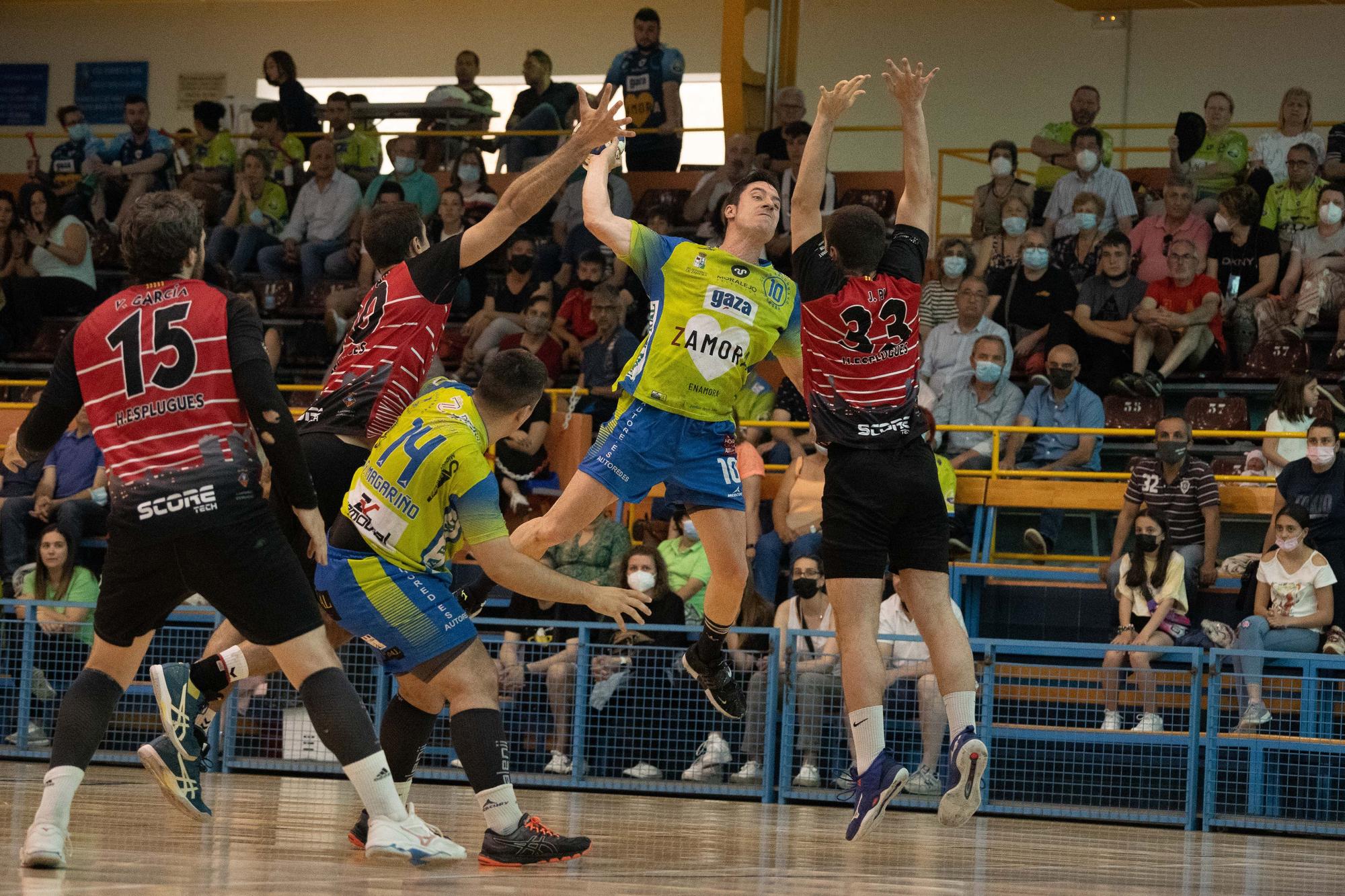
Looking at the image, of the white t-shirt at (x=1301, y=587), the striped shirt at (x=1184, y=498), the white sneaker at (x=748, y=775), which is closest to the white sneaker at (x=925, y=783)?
the white sneaker at (x=748, y=775)

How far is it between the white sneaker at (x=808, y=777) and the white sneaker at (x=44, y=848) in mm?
5134

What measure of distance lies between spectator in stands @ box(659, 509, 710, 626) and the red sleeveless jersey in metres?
5.55

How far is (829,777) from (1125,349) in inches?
180

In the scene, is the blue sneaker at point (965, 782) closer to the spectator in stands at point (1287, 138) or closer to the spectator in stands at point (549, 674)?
the spectator in stands at point (549, 674)

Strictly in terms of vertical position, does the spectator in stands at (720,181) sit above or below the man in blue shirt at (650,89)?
below

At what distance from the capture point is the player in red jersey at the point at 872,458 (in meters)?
6.00

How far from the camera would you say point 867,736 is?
19.8ft

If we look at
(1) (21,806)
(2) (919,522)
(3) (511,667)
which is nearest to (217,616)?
(3) (511,667)

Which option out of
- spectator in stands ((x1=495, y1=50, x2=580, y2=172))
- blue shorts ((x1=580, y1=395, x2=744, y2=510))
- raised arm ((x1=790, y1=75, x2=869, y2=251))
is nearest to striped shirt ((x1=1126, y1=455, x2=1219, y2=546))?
blue shorts ((x1=580, y1=395, x2=744, y2=510))

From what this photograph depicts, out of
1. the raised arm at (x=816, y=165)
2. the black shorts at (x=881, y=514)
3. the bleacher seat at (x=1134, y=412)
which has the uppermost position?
the raised arm at (x=816, y=165)

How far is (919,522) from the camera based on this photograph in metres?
6.05

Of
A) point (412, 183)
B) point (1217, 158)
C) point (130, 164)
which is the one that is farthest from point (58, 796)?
point (130, 164)

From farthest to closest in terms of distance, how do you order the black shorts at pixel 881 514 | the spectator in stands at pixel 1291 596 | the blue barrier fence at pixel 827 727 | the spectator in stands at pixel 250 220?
the spectator in stands at pixel 250 220 < the spectator in stands at pixel 1291 596 < the blue barrier fence at pixel 827 727 < the black shorts at pixel 881 514

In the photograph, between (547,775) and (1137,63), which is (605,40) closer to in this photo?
(1137,63)
